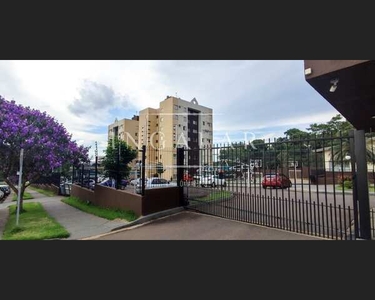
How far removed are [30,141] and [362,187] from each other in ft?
32.4

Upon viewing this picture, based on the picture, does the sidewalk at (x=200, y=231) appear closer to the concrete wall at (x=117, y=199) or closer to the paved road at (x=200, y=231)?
the paved road at (x=200, y=231)

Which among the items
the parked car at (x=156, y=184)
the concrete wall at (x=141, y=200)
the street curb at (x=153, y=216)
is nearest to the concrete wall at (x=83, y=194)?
the concrete wall at (x=141, y=200)

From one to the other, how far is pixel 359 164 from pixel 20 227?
8731 mm

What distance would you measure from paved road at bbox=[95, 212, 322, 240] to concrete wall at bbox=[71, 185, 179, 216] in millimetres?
557

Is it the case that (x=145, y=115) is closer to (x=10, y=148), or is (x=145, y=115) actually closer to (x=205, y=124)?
(x=205, y=124)

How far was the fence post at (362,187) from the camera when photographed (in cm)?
439

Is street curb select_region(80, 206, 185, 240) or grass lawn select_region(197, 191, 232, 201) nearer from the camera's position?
street curb select_region(80, 206, 185, 240)

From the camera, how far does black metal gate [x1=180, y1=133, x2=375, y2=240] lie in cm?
456

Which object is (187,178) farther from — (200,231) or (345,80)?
(345,80)

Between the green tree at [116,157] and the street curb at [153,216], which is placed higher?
the green tree at [116,157]

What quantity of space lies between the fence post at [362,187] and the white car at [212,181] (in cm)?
352

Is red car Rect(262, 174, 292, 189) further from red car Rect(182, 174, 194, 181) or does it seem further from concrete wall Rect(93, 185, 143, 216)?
concrete wall Rect(93, 185, 143, 216)

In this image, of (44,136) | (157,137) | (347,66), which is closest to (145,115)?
(157,137)

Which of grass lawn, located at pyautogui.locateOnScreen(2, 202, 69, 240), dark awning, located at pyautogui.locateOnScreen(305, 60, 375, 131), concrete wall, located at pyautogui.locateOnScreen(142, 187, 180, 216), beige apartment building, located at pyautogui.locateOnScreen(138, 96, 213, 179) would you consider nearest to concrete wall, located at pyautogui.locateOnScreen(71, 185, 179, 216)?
concrete wall, located at pyautogui.locateOnScreen(142, 187, 180, 216)
